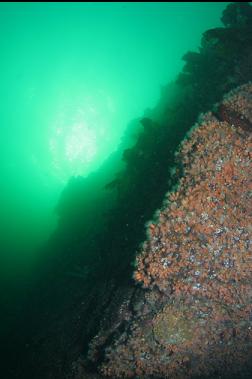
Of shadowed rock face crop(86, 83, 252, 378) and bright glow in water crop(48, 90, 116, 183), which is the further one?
bright glow in water crop(48, 90, 116, 183)

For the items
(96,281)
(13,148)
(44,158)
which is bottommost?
(96,281)

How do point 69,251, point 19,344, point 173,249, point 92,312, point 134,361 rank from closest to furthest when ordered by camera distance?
1. point 173,249
2. point 134,361
3. point 92,312
4. point 19,344
5. point 69,251

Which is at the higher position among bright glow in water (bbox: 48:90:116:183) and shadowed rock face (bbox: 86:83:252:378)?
bright glow in water (bbox: 48:90:116:183)

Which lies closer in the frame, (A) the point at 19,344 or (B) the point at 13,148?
(A) the point at 19,344

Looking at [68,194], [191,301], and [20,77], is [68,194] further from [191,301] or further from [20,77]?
[20,77]

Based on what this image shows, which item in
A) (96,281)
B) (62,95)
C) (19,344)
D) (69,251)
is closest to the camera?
(96,281)

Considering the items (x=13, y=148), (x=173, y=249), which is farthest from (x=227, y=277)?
(x=13, y=148)

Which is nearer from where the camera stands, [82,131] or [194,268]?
[194,268]

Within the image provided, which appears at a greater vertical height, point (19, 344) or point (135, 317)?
point (19, 344)
